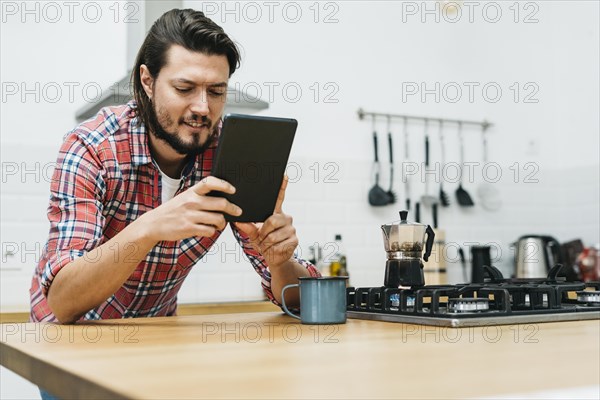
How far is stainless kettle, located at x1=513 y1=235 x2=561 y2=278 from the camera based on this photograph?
11.7 ft

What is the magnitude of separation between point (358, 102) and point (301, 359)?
270 cm

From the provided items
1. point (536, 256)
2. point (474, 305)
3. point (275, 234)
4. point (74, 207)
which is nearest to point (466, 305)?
point (474, 305)

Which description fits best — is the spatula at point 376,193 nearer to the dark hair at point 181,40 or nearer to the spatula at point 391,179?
the spatula at point 391,179

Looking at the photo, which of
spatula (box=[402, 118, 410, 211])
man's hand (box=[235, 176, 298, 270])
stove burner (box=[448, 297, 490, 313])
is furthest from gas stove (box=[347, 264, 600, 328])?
spatula (box=[402, 118, 410, 211])

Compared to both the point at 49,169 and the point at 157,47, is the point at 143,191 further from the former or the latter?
the point at 49,169

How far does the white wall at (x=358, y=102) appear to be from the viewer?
9.30ft

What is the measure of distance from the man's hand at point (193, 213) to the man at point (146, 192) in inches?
0.5

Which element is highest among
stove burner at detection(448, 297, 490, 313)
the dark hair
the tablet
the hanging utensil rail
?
the hanging utensil rail

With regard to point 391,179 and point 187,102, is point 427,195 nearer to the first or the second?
→ point 391,179

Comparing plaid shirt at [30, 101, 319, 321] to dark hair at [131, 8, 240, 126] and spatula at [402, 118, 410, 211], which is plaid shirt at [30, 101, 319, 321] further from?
spatula at [402, 118, 410, 211]

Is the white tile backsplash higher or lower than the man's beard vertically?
lower

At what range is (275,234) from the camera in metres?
1.58

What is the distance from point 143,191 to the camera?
69.2 inches

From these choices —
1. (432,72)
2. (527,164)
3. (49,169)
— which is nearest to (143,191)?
(49,169)
